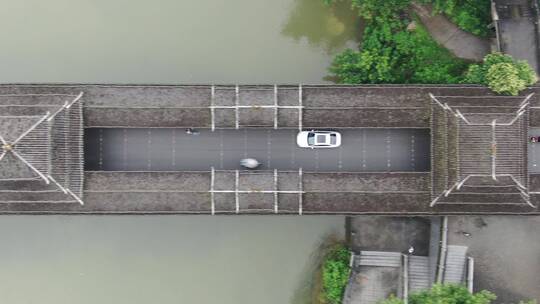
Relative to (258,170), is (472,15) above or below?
above

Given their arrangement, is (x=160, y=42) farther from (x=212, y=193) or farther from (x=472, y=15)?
(x=472, y=15)

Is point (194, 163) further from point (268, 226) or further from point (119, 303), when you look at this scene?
point (119, 303)

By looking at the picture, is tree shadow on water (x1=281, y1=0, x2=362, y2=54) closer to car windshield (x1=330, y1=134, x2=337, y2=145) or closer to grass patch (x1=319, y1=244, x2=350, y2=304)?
car windshield (x1=330, y1=134, x2=337, y2=145)

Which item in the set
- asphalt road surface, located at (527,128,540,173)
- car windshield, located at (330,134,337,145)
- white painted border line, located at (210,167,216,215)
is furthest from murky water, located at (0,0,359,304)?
asphalt road surface, located at (527,128,540,173)

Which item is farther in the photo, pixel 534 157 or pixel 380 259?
pixel 380 259

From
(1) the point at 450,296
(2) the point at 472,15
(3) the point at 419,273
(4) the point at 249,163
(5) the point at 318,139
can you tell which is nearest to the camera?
(1) the point at 450,296

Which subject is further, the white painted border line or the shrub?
the shrub

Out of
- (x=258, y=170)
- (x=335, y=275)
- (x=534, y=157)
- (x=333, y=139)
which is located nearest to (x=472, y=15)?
(x=534, y=157)
